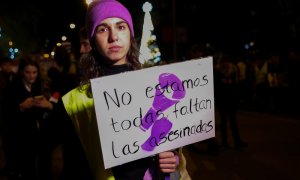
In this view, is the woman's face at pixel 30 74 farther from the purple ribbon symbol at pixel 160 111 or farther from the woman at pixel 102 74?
the purple ribbon symbol at pixel 160 111

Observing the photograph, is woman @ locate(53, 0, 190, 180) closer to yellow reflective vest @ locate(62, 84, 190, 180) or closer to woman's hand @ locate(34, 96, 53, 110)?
yellow reflective vest @ locate(62, 84, 190, 180)

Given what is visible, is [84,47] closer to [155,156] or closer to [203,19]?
[155,156]

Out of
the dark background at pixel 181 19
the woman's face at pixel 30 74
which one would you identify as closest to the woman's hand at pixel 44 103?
the woman's face at pixel 30 74

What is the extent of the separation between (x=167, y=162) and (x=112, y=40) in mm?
657

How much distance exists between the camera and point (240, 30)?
42.6 metres

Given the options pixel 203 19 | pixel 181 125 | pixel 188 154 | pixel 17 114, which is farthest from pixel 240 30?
pixel 181 125

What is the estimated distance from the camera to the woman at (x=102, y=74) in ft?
7.10

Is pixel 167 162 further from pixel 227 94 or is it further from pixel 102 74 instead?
pixel 227 94

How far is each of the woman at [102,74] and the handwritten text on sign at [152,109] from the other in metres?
0.10

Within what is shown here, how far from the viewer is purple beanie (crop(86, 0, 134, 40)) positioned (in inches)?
88.0

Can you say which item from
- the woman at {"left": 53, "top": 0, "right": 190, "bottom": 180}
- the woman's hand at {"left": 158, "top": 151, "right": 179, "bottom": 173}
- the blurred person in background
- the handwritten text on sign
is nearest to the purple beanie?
the woman at {"left": 53, "top": 0, "right": 190, "bottom": 180}

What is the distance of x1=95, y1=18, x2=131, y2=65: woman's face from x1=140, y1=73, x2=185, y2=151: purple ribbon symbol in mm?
231

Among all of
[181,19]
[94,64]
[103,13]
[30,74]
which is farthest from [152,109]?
[181,19]

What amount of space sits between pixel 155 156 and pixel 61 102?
1.79 ft
